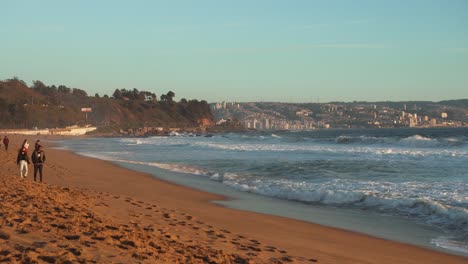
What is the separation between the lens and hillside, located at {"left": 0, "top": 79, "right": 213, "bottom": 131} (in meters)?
115

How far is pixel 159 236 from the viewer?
7387 millimetres

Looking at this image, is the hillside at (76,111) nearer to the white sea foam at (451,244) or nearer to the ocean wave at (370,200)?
the ocean wave at (370,200)

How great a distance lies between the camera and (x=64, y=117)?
13062 centimetres

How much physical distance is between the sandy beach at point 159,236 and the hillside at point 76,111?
107 m

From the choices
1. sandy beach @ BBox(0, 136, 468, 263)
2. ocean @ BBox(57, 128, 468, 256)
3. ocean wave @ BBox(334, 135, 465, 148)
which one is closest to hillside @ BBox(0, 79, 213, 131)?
ocean wave @ BBox(334, 135, 465, 148)

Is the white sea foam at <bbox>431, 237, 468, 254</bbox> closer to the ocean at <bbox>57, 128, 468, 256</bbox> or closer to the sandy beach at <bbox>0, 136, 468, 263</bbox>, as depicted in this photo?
the ocean at <bbox>57, 128, 468, 256</bbox>

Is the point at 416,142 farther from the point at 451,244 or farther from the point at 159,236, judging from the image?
the point at 159,236

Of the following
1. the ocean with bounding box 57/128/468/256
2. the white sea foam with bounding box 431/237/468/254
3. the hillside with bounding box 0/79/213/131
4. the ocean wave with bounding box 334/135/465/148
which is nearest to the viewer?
the white sea foam with bounding box 431/237/468/254

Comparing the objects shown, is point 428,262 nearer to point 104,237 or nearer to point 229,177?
point 104,237

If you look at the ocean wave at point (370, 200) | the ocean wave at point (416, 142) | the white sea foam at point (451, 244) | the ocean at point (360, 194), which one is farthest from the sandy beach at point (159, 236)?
the ocean wave at point (416, 142)

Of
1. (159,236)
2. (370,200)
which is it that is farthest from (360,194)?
(159,236)

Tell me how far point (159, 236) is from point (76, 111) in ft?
492

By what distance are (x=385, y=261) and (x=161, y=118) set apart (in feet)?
589

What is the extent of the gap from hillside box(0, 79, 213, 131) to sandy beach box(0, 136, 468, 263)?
351 feet
